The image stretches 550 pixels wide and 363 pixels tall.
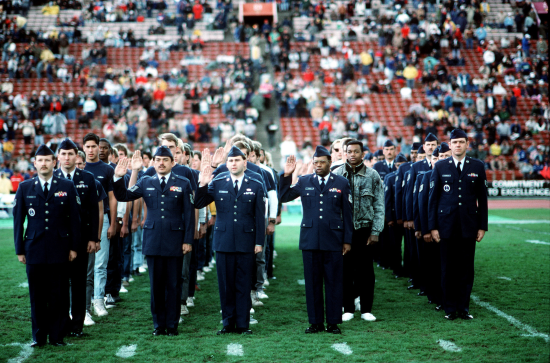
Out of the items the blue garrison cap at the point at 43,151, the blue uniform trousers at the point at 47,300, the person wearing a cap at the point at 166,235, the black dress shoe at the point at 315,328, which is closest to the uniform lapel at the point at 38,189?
the blue garrison cap at the point at 43,151

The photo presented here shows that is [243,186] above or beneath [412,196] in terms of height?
above

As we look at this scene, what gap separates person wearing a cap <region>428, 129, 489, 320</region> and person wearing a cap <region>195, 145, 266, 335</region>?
2.15m

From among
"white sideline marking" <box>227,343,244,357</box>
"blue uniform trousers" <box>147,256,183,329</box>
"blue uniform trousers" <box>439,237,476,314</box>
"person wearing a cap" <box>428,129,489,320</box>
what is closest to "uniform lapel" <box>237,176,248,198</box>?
"blue uniform trousers" <box>147,256,183,329</box>

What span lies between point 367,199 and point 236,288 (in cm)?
187

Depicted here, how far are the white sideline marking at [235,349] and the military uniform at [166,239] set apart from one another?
2.61 feet

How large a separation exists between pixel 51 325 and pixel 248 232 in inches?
A: 81.5

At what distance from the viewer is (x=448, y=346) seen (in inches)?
218

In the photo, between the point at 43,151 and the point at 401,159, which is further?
the point at 401,159

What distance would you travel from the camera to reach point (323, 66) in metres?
29.9

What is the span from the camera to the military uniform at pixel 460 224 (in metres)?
6.68

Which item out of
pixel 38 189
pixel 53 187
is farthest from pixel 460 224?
pixel 38 189

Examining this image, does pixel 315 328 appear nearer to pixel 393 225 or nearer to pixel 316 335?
pixel 316 335

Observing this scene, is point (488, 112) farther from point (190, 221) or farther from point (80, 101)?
point (190, 221)

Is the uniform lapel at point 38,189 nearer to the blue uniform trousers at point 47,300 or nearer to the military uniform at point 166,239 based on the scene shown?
the blue uniform trousers at point 47,300
